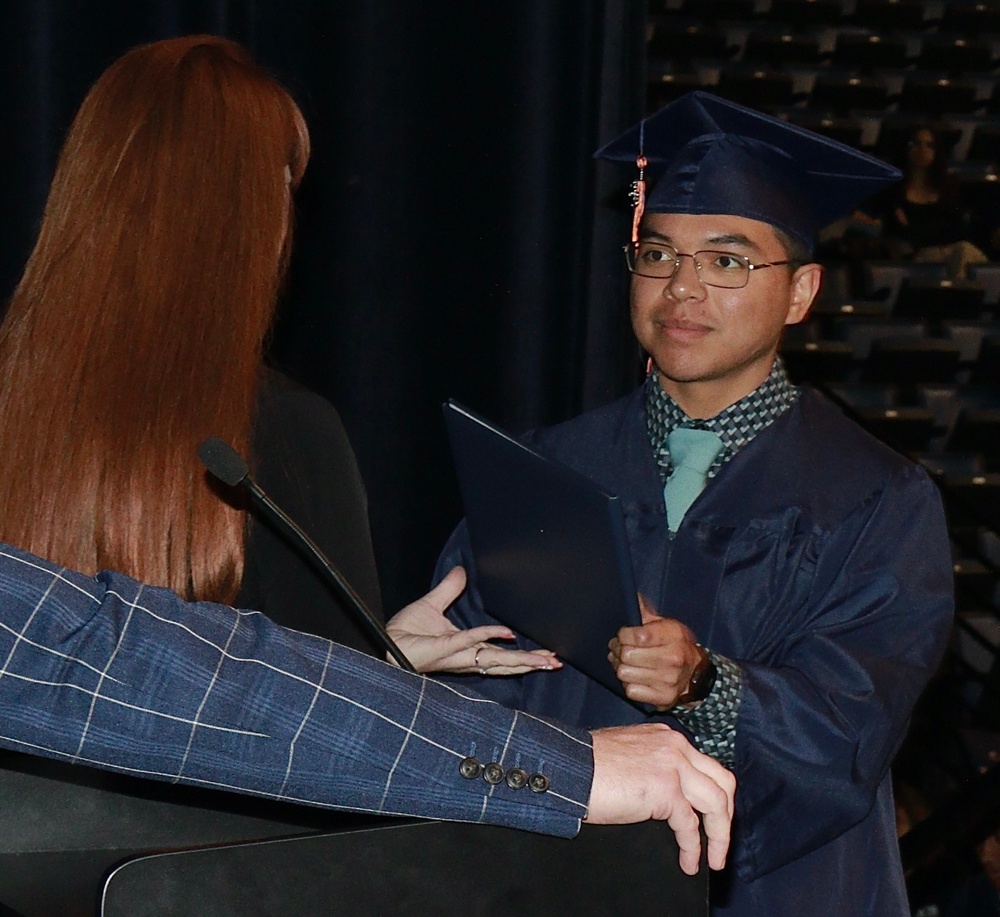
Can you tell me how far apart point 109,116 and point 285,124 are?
0.56 ft

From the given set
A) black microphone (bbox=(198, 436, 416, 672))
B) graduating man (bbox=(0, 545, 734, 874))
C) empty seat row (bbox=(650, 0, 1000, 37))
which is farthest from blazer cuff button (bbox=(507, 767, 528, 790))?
empty seat row (bbox=(650, 0, 1000, 37))

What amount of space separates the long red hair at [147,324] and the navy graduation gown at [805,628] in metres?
0.63

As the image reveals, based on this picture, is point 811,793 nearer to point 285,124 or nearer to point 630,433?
point 630,433

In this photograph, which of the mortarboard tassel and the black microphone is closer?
the black microphone

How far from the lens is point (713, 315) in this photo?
1.69m

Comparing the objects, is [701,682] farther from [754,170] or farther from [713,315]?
[754,170]

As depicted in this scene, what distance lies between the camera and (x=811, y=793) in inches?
57.6

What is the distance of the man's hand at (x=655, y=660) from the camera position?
1.39m

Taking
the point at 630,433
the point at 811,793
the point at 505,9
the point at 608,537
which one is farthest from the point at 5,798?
the point at 505,9

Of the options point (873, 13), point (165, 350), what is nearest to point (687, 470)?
point (165, 350)

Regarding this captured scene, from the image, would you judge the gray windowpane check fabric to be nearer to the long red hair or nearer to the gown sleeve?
the gown sleeve

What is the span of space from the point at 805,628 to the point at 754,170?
0.58 m

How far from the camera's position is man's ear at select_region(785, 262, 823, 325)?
69.4 inches

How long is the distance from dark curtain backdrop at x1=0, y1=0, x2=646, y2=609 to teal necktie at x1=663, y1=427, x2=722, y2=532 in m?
0.92
